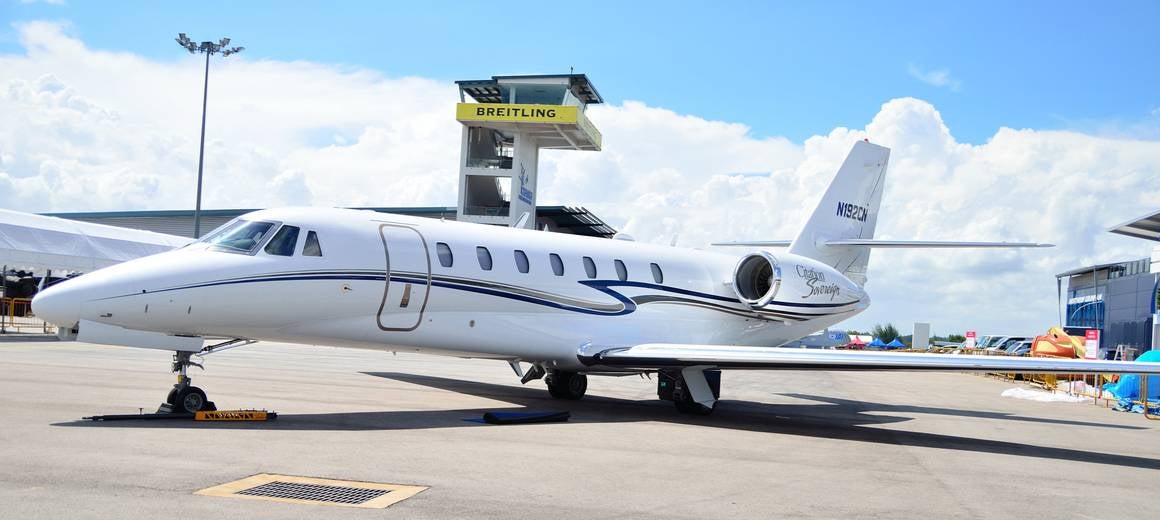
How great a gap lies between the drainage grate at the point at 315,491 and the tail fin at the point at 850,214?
14179mm

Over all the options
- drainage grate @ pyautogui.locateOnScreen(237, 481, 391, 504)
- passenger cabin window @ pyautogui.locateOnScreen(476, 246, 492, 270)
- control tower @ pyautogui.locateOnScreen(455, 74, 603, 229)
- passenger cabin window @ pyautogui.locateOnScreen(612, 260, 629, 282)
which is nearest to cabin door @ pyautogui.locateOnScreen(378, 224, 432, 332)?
passenger cabin window @ pyautogui.locateOnScreen(476, 246, 492, 270)

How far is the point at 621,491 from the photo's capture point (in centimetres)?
759

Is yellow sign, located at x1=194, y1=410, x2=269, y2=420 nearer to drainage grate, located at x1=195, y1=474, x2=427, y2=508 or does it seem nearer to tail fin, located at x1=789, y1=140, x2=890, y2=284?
drainage grate, located at x1=195, y1=474, x2=427, y2=508

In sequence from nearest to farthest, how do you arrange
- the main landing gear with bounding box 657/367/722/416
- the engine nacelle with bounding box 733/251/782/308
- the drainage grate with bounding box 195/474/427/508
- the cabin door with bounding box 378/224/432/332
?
the drainage grate with bounding box 195/474/427/508 < the cabin door with bounding box 378/224/432/332 < the main landing gear with bounding box 657/367/722/416 < the engine nacelle with bounding box 733/251/782/308

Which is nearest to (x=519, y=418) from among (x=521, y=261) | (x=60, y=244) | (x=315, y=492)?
(x=521, y=261)

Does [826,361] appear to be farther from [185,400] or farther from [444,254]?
[185,400]

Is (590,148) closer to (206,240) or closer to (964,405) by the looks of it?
(964,405)

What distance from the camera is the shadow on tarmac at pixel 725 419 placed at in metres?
11.2

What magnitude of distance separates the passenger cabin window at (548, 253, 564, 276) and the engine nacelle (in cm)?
414

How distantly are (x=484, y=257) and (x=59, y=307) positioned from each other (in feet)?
18.3

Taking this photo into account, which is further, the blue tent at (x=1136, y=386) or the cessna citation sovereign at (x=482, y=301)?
the blue tent at (x=1136, y=386)

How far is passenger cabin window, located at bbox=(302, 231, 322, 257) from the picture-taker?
12375 millimetres

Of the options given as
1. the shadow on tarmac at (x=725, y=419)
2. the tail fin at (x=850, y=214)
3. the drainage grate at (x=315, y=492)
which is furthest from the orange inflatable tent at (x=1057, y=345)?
the drainage grate at (x=315, y=492)

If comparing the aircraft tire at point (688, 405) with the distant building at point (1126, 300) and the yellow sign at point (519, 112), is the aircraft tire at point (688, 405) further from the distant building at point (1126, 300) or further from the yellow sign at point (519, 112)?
the yellow sign at point (519, 112)
